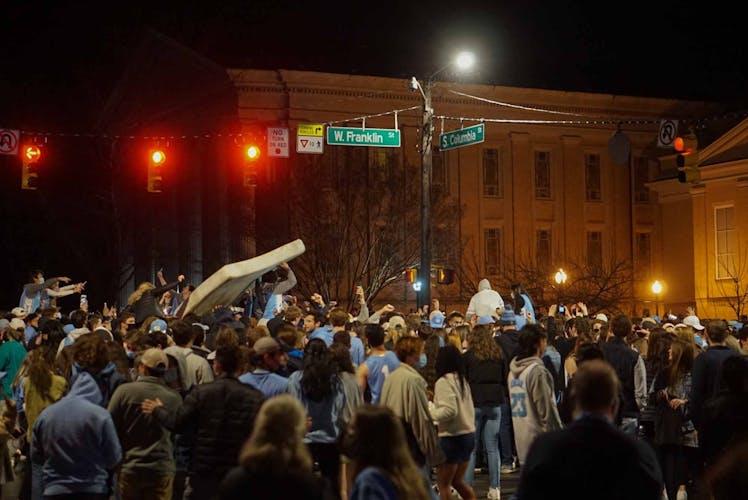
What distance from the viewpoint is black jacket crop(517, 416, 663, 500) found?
519cm

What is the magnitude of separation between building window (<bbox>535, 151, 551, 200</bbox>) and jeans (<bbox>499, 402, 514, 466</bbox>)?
35406 millimetres

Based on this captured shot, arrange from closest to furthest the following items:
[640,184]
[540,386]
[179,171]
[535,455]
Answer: [535,455]
[540,386]
[179,171]
[640,184]

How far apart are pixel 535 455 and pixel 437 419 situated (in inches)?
196

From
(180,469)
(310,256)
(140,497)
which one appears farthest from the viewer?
(310,256)

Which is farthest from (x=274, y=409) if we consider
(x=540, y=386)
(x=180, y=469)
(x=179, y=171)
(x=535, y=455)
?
(x=179, y=171)

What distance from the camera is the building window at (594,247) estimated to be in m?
50.2

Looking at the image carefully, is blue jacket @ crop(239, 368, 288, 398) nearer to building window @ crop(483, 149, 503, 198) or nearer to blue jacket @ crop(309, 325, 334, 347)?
blue jacket @ crop(309, 325, 334, 347)

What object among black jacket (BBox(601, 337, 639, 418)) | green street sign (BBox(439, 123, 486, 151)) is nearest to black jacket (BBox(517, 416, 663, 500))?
black jacket (BBox(601, 337, 639, 418))

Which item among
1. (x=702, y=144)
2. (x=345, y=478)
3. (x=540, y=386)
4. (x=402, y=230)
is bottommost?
(x=345, y=478)

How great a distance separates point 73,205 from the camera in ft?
164

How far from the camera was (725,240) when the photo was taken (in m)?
43.3

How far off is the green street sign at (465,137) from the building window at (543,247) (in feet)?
81.5

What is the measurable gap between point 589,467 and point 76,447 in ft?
13.4

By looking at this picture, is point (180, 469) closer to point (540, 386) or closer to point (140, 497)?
point (140, 497)
